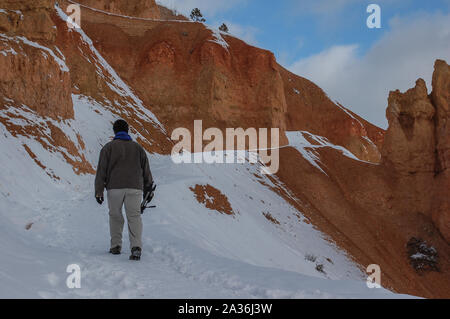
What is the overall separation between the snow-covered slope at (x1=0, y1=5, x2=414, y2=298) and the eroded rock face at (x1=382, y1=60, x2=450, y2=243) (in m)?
10.5

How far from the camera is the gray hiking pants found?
667cm

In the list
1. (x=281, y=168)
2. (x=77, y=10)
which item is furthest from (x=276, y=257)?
(x=77, y=10)

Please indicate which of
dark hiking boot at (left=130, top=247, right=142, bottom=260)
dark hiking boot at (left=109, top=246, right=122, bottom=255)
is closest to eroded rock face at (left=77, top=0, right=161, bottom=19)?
dark hiking boot at (left=109, top=246, right=122, bottom=255)

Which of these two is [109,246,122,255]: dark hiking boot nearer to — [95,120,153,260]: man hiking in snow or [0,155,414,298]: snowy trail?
[95,120,153,260]: man hiking in snow

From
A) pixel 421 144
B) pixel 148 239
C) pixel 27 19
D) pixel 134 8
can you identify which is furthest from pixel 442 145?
pixel 134 8

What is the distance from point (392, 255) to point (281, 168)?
1033 centimetres

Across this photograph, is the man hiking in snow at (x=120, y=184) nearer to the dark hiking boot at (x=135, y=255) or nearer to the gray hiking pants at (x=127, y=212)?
the gray hiking pants at (x=127, y=212)

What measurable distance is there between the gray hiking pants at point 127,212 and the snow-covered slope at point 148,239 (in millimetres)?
376

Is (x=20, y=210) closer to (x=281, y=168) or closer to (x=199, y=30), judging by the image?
(x=281, y=168)

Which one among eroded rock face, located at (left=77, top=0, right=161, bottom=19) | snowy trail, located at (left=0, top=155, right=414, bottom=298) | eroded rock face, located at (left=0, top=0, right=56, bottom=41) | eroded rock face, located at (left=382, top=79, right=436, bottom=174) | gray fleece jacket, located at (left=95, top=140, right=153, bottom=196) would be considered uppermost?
eroded rock face, located at (left=77, top=0, right=161, bottom=19)

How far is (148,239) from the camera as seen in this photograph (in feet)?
26.6

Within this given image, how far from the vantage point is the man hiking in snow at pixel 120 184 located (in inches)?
263

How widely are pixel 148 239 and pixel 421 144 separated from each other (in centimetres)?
2804

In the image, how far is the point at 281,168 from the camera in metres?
32.9
